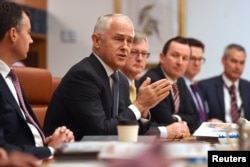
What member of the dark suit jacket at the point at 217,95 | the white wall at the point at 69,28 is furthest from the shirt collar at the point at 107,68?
the white wall at the point at 69,28

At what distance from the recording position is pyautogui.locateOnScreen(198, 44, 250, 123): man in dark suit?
152 inches

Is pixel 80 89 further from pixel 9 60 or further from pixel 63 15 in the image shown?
pixel 63 15

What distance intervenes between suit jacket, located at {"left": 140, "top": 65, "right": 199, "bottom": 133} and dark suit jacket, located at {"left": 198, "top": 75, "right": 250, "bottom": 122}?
82 centimetres

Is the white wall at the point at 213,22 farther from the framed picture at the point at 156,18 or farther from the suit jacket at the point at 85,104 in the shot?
the suit jacket at the point at 85,104

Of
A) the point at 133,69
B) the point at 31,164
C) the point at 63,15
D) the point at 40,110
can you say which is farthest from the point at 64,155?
the point at 63,15

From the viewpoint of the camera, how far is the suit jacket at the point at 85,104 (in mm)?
1811

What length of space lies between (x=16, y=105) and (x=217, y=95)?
102 inches

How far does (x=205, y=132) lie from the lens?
1809 mm

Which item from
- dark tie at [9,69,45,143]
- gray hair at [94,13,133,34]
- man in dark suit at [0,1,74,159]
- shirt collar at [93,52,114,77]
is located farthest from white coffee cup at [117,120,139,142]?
gray hair at [94,13,133,34]

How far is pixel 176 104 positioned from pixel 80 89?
3.87 feet

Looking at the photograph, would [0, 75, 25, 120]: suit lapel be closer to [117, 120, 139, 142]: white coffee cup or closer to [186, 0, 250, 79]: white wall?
[117, 120, 139, 142]: white coffee cup

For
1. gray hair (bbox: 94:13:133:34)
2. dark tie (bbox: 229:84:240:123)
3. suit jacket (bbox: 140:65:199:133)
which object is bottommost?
dark tie (bbox: 229:84:240:123)

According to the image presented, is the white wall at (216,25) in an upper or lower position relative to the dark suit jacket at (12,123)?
upper

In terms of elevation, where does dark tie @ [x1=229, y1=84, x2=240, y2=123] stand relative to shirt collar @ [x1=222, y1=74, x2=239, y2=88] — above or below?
below
